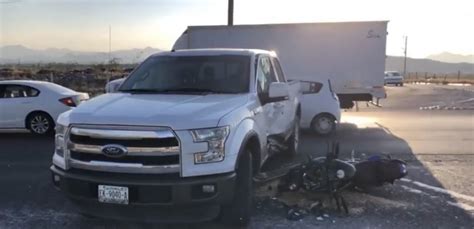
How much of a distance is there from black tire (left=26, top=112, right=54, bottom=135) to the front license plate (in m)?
8.08

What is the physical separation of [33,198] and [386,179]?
14.2ft

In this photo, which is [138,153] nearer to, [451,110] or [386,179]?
[386,179]

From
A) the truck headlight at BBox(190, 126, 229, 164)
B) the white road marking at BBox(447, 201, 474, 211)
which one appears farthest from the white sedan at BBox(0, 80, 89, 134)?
the white road marking at BBox(447, 201, 474, 211)

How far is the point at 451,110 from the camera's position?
19406 millimetres

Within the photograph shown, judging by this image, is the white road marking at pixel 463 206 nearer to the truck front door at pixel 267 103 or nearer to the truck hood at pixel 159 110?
the truck front door at pixel 267 103

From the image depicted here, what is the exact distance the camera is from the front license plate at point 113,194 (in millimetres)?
4352

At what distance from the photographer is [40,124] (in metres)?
11.9

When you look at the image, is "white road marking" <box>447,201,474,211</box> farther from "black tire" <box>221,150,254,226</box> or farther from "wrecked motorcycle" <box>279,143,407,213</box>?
"black tire" <box>221,150,254,226</box>

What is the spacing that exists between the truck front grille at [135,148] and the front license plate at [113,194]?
15cm

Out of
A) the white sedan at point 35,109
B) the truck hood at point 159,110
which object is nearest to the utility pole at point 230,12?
the white sedan at point 35,109

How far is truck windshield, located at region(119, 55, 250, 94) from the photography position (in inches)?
223

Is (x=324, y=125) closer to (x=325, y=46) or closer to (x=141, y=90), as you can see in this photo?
(x=325, y=46)

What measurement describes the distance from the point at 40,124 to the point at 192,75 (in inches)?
288

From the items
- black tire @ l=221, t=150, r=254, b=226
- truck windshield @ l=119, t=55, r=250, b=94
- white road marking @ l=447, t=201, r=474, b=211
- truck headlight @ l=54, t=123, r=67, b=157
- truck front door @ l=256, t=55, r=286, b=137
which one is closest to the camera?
truck headlight @ l=54, t=123, r=67, b=157
